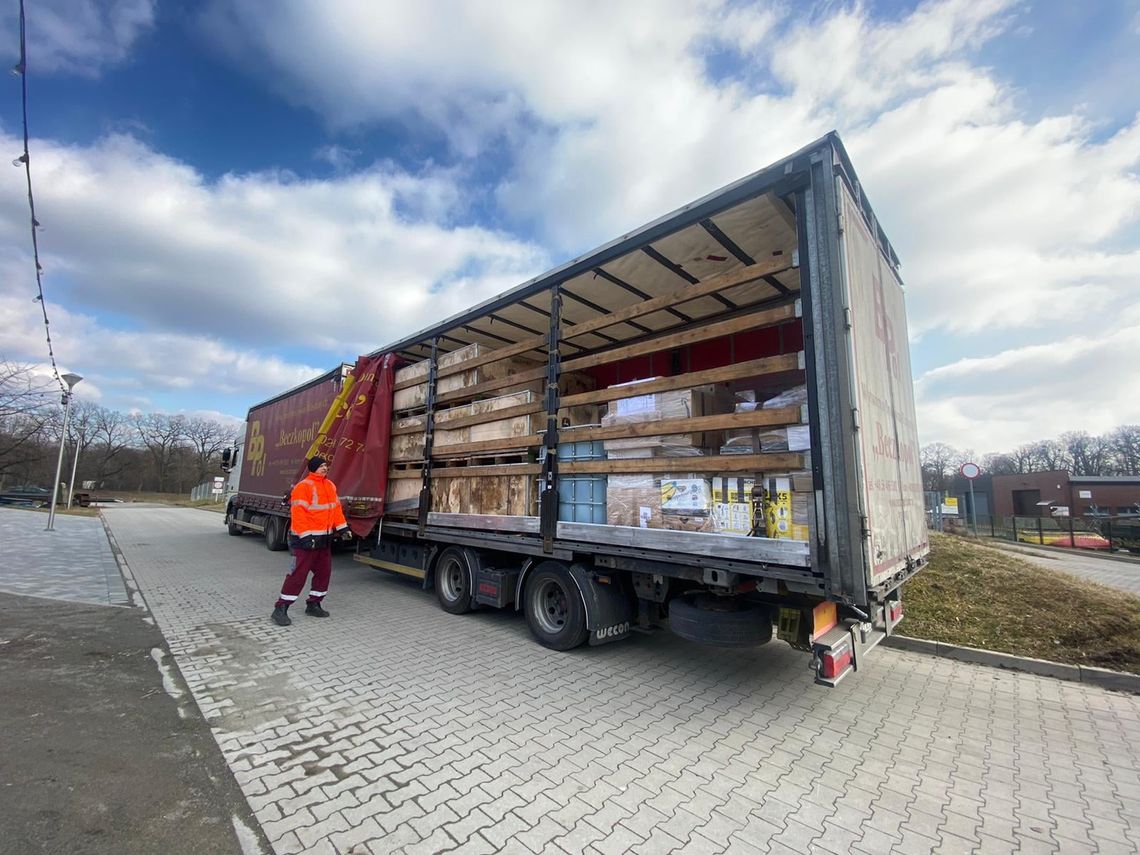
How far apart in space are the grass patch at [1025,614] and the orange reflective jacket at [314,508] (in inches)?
258

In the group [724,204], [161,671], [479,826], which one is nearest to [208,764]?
[479,826]

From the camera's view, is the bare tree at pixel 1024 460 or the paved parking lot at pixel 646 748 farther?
the bare tree at pixel 1024 460

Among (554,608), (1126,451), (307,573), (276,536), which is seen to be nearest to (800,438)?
(554,608)

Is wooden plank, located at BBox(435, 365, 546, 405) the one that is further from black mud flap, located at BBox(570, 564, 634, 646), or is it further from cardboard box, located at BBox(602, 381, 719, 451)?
black mud flap, located at BBox(570, 564, 634, 646)

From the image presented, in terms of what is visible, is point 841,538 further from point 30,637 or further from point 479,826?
point 30,637

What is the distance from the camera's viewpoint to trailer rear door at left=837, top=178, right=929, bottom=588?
10.9 feet

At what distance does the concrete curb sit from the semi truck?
1.20m

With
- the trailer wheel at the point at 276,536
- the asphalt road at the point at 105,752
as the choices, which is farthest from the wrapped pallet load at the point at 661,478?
the trailer wheel at the point at 276,536

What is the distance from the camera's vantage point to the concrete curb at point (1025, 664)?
431 centimetres

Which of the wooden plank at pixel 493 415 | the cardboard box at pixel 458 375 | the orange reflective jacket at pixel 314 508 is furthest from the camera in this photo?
the cardboard box at pixel 458 375

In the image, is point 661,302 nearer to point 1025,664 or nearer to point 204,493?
point 1025,664

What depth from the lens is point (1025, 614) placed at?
18.4 feet

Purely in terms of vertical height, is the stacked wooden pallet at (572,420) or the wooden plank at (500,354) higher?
the wooden plank at (500,354)

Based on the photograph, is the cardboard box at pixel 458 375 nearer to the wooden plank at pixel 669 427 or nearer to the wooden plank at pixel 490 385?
the wooden plank at pixel 490 385
